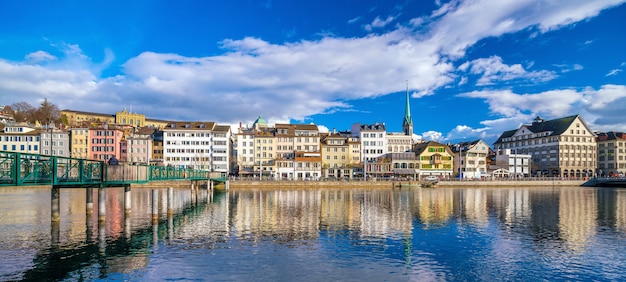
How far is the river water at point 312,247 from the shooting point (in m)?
25.1

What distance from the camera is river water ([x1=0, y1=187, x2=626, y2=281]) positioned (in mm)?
25125

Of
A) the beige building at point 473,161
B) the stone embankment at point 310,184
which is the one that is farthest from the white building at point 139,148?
the beige building at point 473,161

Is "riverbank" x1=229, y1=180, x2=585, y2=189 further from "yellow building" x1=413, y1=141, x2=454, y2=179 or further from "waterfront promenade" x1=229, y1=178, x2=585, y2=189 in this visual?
"yellow building" x1=413, y1=141, x2=454, y2=179

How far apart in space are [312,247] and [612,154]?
6387 inches

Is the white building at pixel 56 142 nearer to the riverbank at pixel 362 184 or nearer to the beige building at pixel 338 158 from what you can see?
the riverbank at pixel 362 184

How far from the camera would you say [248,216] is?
50.2 metres

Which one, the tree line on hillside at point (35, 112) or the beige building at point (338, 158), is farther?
the tree line on hillside at point (35, 112)

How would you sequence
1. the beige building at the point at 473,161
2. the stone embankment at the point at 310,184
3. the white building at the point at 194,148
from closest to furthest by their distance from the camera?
the stone embankment at the point at 310,184
the white building at the point at 194,148
the beige building at the point at 473,161

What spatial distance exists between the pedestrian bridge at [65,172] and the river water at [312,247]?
4.10 meters

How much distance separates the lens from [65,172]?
38.5 m

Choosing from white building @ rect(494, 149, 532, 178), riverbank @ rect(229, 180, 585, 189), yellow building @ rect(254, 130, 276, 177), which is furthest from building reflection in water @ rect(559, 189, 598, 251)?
white building @ rect(494, 149, 532, 178)

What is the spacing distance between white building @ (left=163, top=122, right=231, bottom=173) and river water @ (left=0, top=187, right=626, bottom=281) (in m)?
78.4

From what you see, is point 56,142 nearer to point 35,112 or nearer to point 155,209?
point 35,112

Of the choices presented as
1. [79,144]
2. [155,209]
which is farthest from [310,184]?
[79,144]
